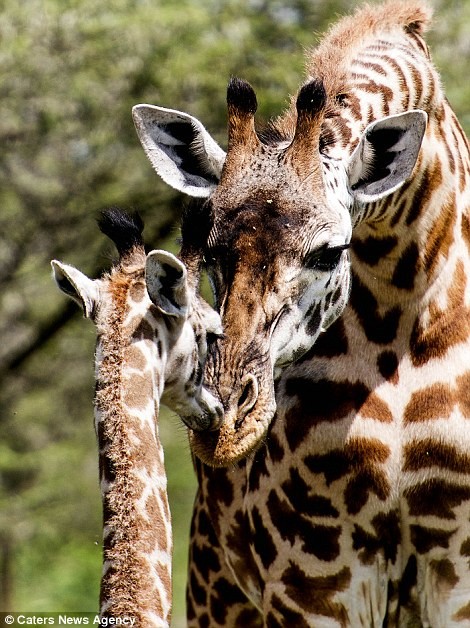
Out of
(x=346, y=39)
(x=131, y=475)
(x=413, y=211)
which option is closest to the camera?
(x=131, y=475)

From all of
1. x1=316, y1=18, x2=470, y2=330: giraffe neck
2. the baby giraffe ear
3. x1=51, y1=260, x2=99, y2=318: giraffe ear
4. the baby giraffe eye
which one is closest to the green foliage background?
x1=316, y1=18, x2=470, y2=330: giraffe neck

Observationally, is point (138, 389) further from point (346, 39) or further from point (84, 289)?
point (346, 39)

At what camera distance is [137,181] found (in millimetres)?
15172

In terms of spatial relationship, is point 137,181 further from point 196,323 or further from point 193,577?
point 196,323

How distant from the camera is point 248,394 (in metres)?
5.64

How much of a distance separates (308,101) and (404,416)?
1.72m

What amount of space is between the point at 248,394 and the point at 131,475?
2.29ft

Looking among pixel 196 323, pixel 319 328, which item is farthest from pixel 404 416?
pixel 196 323

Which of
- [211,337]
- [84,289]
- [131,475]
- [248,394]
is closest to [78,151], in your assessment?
[211,337]

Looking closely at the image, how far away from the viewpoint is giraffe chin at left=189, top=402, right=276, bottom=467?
5.63 metres

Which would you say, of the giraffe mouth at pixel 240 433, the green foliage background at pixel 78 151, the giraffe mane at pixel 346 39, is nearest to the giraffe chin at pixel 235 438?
the giraffe mouth at pixel 240 433

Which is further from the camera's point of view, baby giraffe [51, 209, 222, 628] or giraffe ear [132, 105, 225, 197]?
giraffe ear [132, 105, 225, 197]

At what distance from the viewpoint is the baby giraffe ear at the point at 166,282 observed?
5.42 m

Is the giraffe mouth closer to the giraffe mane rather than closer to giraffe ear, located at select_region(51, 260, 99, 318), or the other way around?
giraffe ear, located at select_region(51, 260, 99, 318)
